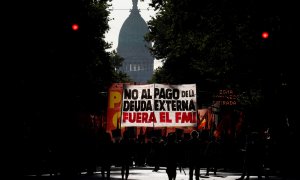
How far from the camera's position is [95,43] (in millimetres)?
40312

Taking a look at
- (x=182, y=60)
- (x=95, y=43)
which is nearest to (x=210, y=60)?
(x=95, y=43)

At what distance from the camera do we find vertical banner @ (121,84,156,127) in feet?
Result: 99.7

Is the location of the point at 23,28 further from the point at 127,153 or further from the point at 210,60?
the point at 210,60

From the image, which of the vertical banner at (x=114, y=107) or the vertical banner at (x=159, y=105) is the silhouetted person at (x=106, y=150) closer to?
the vertical banner at (x=159, y=105)

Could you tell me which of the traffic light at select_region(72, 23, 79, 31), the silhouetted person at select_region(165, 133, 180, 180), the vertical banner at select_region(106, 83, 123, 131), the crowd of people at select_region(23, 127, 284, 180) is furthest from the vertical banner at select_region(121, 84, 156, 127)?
the silhouetted person at select_region(165, 133, 180, 180)

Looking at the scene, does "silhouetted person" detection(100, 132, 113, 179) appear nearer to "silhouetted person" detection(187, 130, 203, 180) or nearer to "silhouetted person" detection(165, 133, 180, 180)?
"silhouetted person" detection(187, 130, 203, 180)

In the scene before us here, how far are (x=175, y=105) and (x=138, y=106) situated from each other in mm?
1611

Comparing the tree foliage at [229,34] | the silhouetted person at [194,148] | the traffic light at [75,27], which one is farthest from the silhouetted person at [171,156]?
the tree foliage at [229,34]

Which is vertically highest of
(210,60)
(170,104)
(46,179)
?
(210,60)

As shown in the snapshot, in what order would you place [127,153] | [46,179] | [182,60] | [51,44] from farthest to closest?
[182,60], [51,44], [46,179], [127,153]

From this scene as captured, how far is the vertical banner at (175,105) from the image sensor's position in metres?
30.1

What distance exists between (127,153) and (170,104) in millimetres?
10419

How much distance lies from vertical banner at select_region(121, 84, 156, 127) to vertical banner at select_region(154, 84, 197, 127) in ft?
0.86

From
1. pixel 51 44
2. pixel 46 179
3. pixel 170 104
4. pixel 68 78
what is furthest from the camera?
pixel 170 104
